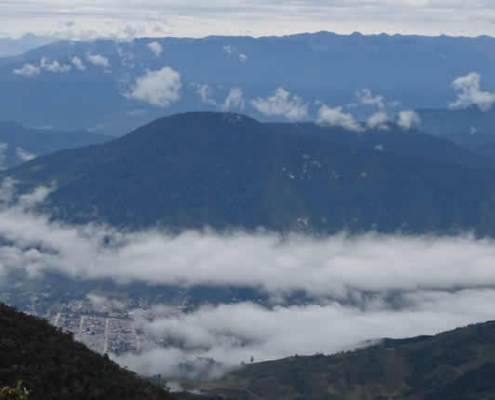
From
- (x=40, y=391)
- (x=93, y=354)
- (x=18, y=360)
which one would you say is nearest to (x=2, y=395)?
(x=40, y=391)

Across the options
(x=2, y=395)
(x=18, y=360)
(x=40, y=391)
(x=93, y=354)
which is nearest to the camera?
(x=2, y=395)

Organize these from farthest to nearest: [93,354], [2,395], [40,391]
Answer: [93,354] → [40,391] → [2,395]

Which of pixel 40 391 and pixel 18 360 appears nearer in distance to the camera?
pixel 40 391

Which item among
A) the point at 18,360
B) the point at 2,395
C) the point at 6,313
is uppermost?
the point at 6,313

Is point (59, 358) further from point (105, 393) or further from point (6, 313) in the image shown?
point (6, 313)

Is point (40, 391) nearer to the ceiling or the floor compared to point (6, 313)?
nearer to the floor

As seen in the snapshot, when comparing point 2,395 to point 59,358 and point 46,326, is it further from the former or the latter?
point 46,326
